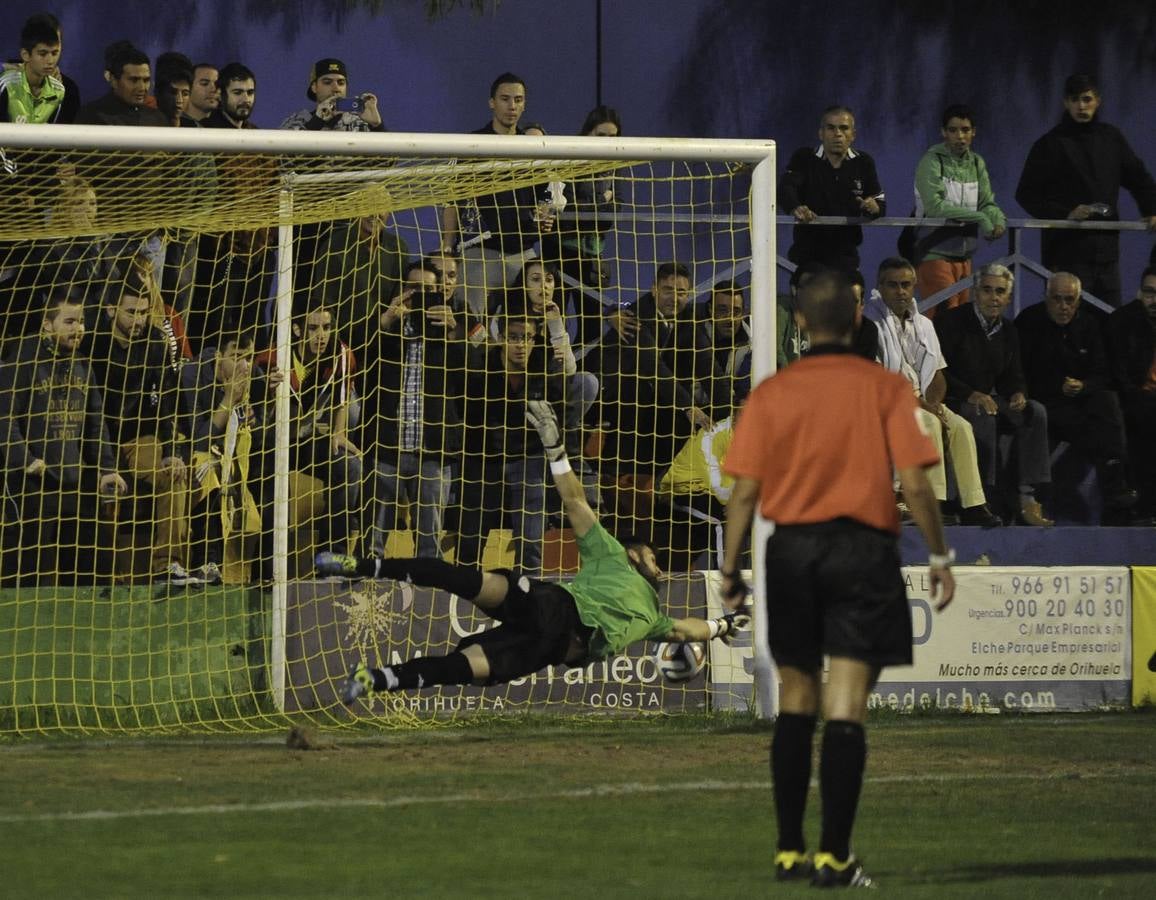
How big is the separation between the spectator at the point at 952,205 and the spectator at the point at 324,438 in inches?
181

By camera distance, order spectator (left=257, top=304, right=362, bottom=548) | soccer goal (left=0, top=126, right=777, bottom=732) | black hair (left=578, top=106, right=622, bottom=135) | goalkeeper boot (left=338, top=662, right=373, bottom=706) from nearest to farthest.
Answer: goalkeeper boot (left=338, top=662, right=373, bottom=706)
soccer goal (left=0, top=126, right=777, bottom=732)
spectator (left=257, top=304, right=362, bottom=548)
black hair (left=578, top=106, right=622, bottom=135)

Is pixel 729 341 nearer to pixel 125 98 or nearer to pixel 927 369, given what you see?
pixel 927 369

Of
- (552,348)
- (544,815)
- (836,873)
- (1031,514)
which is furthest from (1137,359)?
(836,873)

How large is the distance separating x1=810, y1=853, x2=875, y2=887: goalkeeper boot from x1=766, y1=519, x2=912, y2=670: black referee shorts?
584mm

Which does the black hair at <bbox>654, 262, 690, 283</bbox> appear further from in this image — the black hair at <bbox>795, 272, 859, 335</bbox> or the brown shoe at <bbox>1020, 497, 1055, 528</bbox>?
the black hair at <bbox>795, 272, 859, 335</bbox>

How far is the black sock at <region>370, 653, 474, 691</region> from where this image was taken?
935cm

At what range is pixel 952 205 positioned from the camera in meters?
14.0

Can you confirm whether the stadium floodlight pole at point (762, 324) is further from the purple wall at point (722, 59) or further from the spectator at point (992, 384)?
the purple wall at point (722, 59)

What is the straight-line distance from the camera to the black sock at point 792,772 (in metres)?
5.96

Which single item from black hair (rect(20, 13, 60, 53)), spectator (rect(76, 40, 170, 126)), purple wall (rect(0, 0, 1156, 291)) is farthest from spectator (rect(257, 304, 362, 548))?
purple wall (rect(0, 0, 1156, 291))

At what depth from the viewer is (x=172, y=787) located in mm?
8023

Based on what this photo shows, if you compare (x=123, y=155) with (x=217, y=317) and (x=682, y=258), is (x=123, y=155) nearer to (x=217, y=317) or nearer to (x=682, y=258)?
(x=217, y=317)

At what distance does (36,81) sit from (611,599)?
465 centimetres

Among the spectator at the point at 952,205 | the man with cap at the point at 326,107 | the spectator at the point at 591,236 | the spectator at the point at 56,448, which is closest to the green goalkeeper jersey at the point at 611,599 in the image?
the spectator at the point at 591,236
